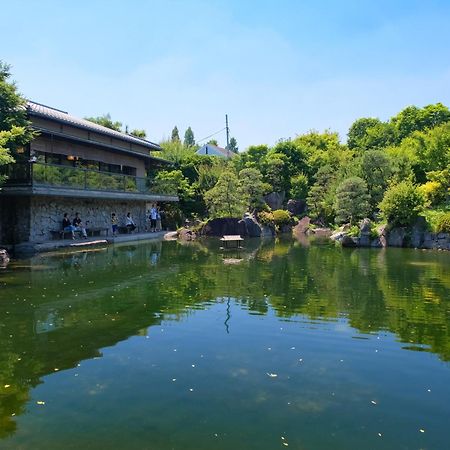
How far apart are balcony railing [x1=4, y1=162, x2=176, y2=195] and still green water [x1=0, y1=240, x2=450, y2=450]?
7.11 m

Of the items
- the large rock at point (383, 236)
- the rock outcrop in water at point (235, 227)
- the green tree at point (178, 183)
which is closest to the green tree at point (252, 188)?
the rock outcrop in water at point (235, 227)

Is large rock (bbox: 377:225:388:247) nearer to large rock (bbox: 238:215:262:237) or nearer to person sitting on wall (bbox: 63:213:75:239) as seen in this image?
large rock (bbox: 238:215:262:237)

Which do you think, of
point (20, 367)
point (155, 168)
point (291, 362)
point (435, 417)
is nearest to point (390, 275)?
point (291, 362)

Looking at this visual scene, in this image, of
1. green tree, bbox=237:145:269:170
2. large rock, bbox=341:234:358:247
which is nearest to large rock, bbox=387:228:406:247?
large rock, bbox=341:234:358:247

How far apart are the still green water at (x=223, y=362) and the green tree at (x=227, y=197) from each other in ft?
62.4

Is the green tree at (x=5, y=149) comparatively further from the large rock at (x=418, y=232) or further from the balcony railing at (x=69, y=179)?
the large rock at (x=418, y=232)

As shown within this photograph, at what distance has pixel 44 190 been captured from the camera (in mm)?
19031

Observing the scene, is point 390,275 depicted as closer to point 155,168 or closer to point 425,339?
point 425,339

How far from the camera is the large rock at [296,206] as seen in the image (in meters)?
40.9

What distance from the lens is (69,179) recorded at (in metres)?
20.8

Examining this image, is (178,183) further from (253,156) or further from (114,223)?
(253,156)

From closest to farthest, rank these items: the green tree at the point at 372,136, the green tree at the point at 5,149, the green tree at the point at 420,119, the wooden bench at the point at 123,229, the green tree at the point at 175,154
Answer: the green tree at the point at 5,149
the wooden bench at the point at 123,229
the green tree at the point at 175,154
the green tree at the point at 420,119
the green tree at the point at 372,136

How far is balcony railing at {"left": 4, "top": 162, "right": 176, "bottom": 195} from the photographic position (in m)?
18.8

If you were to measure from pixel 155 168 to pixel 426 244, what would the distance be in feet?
72.3
